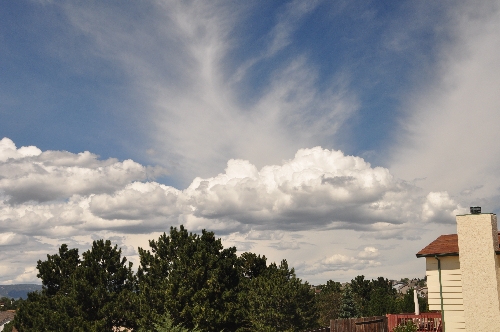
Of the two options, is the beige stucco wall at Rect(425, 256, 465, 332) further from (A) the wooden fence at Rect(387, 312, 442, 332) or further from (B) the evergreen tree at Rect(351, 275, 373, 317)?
(B) the evergreen tree at Rect(351, 275, 373, 317)

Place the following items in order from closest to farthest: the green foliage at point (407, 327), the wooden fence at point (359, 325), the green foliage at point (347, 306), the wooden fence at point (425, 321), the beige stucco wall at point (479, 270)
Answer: the beige stucco wall at point (479, 270) → the wooden fence at point (425, 321) → the green foliage at point (407, 327) → the wooden fence at point (359, 325) → the green foliage at point (347, 306)

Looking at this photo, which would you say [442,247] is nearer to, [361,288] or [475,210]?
[475,210]

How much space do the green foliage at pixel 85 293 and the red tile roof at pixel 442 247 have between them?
21287mm

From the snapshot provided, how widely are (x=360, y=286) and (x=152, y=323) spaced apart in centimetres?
7749

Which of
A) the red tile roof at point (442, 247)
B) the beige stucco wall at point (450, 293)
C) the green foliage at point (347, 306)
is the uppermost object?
the red tile roof at point (442, 247)

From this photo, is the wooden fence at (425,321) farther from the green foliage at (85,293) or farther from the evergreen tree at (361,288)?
the evergreen tree at (361,288)

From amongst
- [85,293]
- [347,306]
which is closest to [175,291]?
[85,293]

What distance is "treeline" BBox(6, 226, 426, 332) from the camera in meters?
30.3

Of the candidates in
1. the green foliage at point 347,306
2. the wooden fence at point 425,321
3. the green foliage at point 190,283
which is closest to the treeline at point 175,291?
the green foliage at point 190,283

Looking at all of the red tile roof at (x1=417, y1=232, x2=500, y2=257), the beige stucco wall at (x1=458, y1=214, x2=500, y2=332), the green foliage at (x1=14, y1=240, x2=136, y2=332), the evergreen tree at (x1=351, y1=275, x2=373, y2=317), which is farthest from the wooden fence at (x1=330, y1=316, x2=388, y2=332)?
the evergreen tree at (x1=351, y1=275, x2=373, y2=317)

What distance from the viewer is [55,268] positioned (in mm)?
43812

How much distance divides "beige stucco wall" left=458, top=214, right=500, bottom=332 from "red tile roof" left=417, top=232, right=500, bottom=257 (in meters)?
0.79

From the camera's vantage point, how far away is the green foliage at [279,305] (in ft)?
109

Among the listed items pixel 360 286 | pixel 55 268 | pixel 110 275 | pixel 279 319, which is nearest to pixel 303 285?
pixel 279 319
